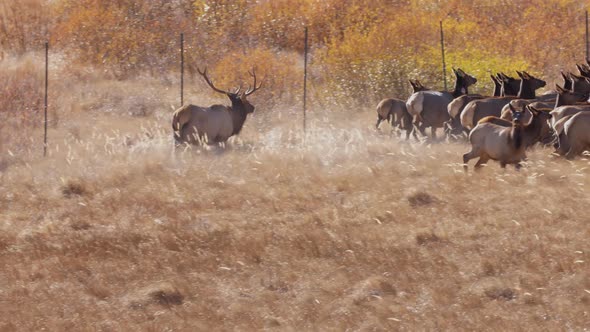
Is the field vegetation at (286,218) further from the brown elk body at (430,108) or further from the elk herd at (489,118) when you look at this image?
the brown elk body at (430,108)

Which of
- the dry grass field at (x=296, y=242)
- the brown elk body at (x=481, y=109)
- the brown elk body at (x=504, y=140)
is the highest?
the brown elk body at (x=481, y=109)

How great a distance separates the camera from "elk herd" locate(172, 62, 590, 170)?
16.2m

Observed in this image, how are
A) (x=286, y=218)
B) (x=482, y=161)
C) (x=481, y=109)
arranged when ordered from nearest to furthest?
(x=286, y=218) → (x=482, y=161) → (x=481, y=109)

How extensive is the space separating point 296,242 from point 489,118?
4.52m

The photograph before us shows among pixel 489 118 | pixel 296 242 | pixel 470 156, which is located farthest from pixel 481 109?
pixel 296 242

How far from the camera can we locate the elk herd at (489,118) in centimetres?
1623

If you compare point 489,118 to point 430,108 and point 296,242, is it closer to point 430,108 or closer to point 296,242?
point 296,242

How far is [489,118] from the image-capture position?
16609 mm

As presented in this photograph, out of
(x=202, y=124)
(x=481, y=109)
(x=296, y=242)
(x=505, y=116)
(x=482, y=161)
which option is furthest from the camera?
(x=202, y=124)

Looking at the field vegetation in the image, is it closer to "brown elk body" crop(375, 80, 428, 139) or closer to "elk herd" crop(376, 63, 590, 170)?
"elk herd" crop(376, 63, 590, 170)

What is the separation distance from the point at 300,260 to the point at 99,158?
756 cm

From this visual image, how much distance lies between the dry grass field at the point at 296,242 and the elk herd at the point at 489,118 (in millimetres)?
422

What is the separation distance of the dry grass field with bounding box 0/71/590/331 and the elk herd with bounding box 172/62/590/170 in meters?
0.42

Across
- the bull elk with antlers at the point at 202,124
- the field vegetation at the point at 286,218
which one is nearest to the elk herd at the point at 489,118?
the bull elk with antlers at the point at 202,124
